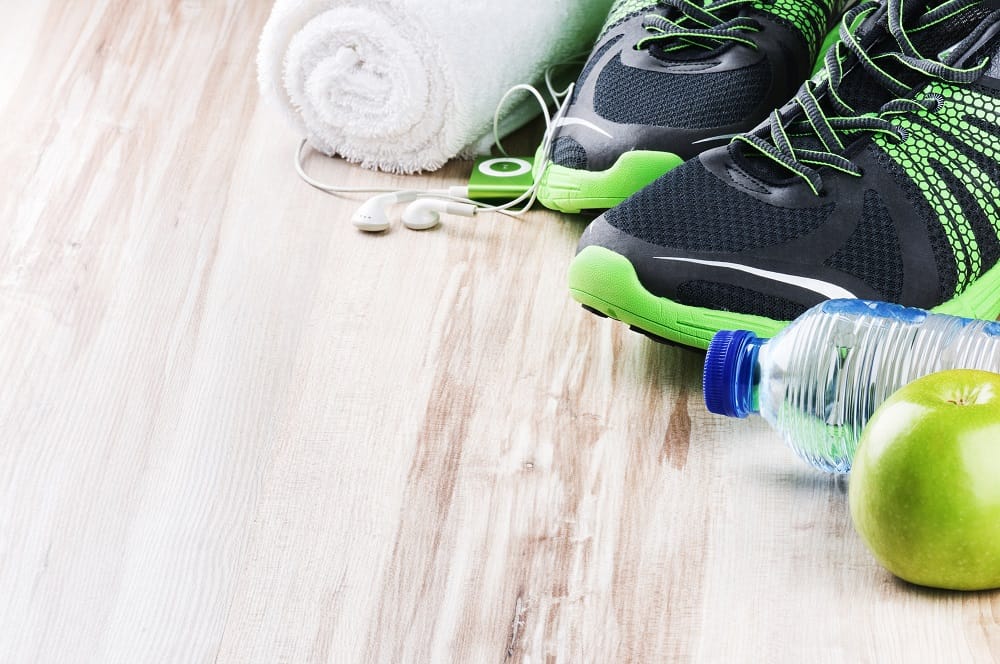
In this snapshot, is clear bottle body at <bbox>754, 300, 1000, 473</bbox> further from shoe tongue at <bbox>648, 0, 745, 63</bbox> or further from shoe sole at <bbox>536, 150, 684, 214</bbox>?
shoe tongue at <bbox>648, 0, 745, 63</bbox>

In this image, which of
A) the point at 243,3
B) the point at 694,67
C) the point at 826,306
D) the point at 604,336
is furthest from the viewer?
the point at 243,3

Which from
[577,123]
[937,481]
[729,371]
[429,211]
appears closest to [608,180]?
[577,123]

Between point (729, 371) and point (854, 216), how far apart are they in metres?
0.19

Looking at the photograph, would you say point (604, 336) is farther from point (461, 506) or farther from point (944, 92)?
point (944, 92)

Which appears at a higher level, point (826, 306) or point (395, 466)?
point (826, 306)

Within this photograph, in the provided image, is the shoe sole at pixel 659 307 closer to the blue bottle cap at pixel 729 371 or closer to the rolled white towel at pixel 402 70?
the blue bottle cap at pixel 729 371

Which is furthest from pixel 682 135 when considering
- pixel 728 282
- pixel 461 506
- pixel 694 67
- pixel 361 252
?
pixel 461 506

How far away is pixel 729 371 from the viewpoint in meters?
0.76

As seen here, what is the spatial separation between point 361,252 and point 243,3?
63cm

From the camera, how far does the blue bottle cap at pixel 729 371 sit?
2.51 feet

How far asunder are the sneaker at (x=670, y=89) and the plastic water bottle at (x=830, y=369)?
27cm

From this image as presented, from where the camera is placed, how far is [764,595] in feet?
2.28

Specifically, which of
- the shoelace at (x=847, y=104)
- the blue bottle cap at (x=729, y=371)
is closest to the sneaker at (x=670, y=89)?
the shoelace at (x=847, y=104)

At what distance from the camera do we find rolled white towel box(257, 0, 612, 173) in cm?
111
